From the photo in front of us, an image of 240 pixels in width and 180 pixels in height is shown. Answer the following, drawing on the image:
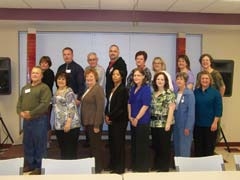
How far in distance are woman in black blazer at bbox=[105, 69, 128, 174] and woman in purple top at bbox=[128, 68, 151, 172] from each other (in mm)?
106

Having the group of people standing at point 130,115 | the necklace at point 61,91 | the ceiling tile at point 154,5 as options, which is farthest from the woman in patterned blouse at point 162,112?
the ceiling tile at point 154,5

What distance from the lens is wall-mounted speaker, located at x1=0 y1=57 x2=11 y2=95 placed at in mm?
6449

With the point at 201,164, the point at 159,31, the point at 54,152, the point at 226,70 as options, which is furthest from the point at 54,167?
the point at 226,70

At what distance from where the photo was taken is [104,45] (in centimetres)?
699

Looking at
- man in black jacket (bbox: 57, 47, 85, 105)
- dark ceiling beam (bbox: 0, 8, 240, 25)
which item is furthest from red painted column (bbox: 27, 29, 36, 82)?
man in black jacket (bbox: 57, 47, 85, 105)

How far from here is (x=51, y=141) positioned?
6.64m

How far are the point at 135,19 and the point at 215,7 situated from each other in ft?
4.68

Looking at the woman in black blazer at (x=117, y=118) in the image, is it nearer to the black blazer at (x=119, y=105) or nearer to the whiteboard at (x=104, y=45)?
the black blazer at (x=119, y=105)

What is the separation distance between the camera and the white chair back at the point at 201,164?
113 inches

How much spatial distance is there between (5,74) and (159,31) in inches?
116

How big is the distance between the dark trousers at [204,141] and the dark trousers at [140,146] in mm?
686

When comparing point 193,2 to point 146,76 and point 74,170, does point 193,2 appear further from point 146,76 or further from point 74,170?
point 74,170

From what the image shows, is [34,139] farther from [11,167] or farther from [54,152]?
[11,167]

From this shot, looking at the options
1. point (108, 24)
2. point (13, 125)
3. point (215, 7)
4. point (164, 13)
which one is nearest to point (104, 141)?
point (13, 125)
